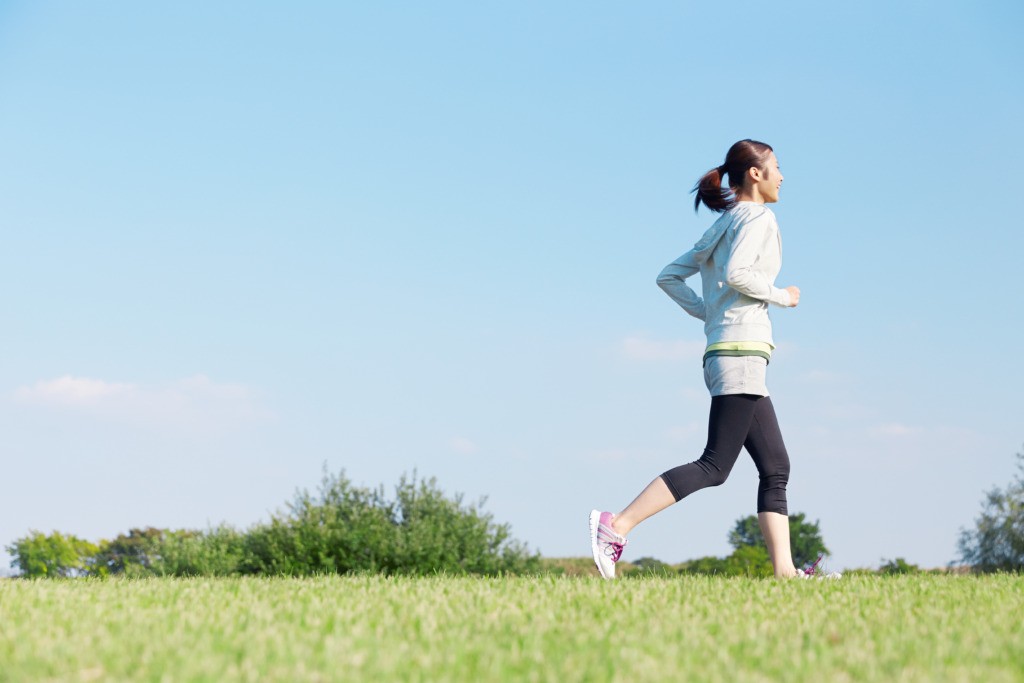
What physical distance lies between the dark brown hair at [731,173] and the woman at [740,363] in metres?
0.01

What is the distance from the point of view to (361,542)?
1745cm

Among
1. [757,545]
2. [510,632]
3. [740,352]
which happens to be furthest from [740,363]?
[757,545]

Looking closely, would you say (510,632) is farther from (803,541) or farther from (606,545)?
(803,541)

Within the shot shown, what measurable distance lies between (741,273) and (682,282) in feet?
3.02

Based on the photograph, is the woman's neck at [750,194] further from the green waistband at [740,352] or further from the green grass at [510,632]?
the green grass at [510,632]

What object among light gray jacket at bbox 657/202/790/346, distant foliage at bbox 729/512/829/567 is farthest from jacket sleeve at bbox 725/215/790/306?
distant foliage at bbox 729/512/829/567

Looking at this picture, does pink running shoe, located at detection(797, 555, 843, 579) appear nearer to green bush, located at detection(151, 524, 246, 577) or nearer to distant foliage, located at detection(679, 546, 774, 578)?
green bush, located at detection(151, 524, 246, 577)

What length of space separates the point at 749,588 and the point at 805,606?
1000mm

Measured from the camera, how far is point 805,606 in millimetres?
6242

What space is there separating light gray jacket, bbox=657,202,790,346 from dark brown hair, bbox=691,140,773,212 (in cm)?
25

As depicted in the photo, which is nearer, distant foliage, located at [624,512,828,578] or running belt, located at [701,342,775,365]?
running belt, located at [701,342,775,365]

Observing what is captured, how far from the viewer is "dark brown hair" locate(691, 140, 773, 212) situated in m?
8.61

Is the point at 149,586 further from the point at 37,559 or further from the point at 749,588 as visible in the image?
the point at 37,559

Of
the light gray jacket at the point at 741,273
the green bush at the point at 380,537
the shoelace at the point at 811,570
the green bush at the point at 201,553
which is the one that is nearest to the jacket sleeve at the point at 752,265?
the light gray jacket at the point at 741,273
